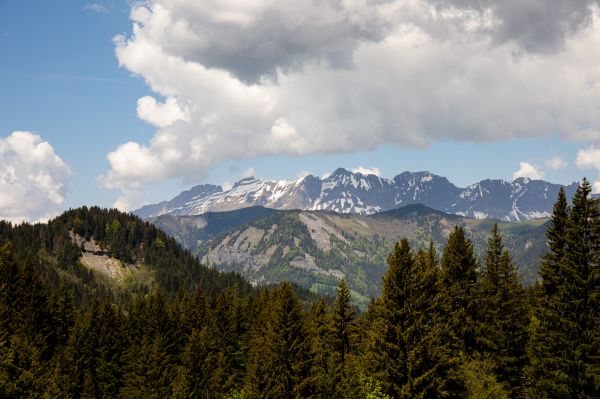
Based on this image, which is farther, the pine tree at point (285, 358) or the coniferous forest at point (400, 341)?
the pine tree at point (285, 358)

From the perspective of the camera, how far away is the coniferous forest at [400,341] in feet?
122

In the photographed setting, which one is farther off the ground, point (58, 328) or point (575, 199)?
point (575, 199)

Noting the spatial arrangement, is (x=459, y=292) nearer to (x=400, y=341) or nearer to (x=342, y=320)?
(x=400, y=341)

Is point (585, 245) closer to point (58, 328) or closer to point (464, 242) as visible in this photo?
point (464, 242)

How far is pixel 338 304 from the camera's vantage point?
58.2 m

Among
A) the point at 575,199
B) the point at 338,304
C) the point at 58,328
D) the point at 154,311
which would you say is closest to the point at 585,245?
the point at 575,199

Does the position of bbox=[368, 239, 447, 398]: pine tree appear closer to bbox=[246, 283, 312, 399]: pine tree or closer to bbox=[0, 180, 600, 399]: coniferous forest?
bbox=[0, 180, 600, 399]: coniferous forest

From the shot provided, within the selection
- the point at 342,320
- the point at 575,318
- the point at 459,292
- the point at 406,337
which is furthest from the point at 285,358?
the point at 575,318

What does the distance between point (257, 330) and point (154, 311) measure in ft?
58.3

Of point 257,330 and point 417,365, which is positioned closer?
point 417,365

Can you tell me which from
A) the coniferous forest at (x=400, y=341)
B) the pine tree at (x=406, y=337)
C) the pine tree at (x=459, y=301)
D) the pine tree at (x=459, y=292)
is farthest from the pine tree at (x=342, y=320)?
the pine tree at (x=406, y=337)

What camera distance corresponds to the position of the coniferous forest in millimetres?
37250

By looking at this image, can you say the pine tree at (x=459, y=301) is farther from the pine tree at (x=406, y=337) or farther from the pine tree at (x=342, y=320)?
the pine tree at (x=342, y=320)

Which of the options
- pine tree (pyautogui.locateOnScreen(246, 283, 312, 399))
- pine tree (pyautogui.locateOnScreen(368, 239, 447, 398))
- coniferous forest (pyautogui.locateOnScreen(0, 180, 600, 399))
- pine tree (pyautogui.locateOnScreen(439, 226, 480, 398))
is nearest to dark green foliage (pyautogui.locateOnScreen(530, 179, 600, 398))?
coniferous forest (pyautogui.locateOnScreen(0, 180, 600, 399))
